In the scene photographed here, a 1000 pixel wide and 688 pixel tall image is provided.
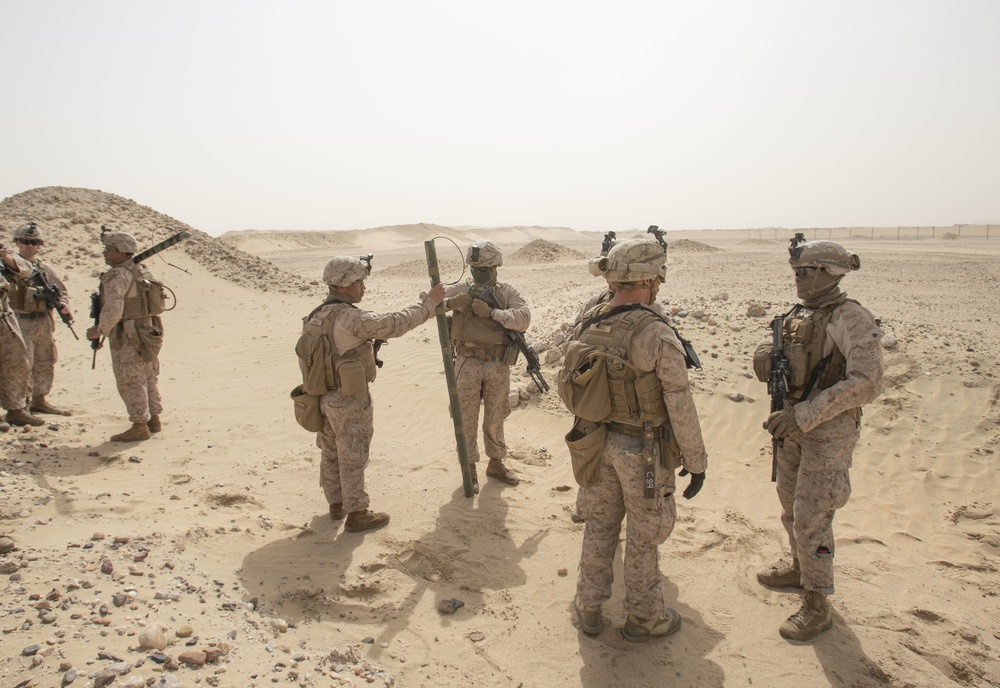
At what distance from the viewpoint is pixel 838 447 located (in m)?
3.69

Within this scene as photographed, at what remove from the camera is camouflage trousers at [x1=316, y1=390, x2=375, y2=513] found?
4645 mm

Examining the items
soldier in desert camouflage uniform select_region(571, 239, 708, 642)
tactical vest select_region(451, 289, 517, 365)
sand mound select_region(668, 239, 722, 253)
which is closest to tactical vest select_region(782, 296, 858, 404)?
soldier in desert camouflage uniform select_region(571, 239, 708, 642)

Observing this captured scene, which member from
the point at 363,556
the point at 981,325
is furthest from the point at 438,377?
the point at 981,325

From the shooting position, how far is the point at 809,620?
3771mm

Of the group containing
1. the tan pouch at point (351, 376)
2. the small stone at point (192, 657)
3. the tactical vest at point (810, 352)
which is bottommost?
the small stone at point (192, 657)

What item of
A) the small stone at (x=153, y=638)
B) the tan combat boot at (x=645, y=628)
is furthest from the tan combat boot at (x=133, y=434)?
the tan combat boot at (x=645, y=628)

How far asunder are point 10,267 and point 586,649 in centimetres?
745

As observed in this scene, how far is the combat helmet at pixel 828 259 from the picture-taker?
3719 mm

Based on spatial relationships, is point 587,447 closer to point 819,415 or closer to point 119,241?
point 819,415

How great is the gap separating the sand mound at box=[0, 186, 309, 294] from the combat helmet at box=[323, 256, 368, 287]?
13823mm

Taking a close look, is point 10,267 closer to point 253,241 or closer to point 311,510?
point 311,510

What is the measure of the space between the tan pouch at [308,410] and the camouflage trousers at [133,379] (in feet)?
10.2

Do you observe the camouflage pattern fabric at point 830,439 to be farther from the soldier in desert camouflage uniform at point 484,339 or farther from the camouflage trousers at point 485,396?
the camouflage trousers at point 485,396

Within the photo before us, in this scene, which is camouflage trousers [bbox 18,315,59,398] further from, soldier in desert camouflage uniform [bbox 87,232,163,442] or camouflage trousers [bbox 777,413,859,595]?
camouflage trousers [bbox 777,413,859,595]
